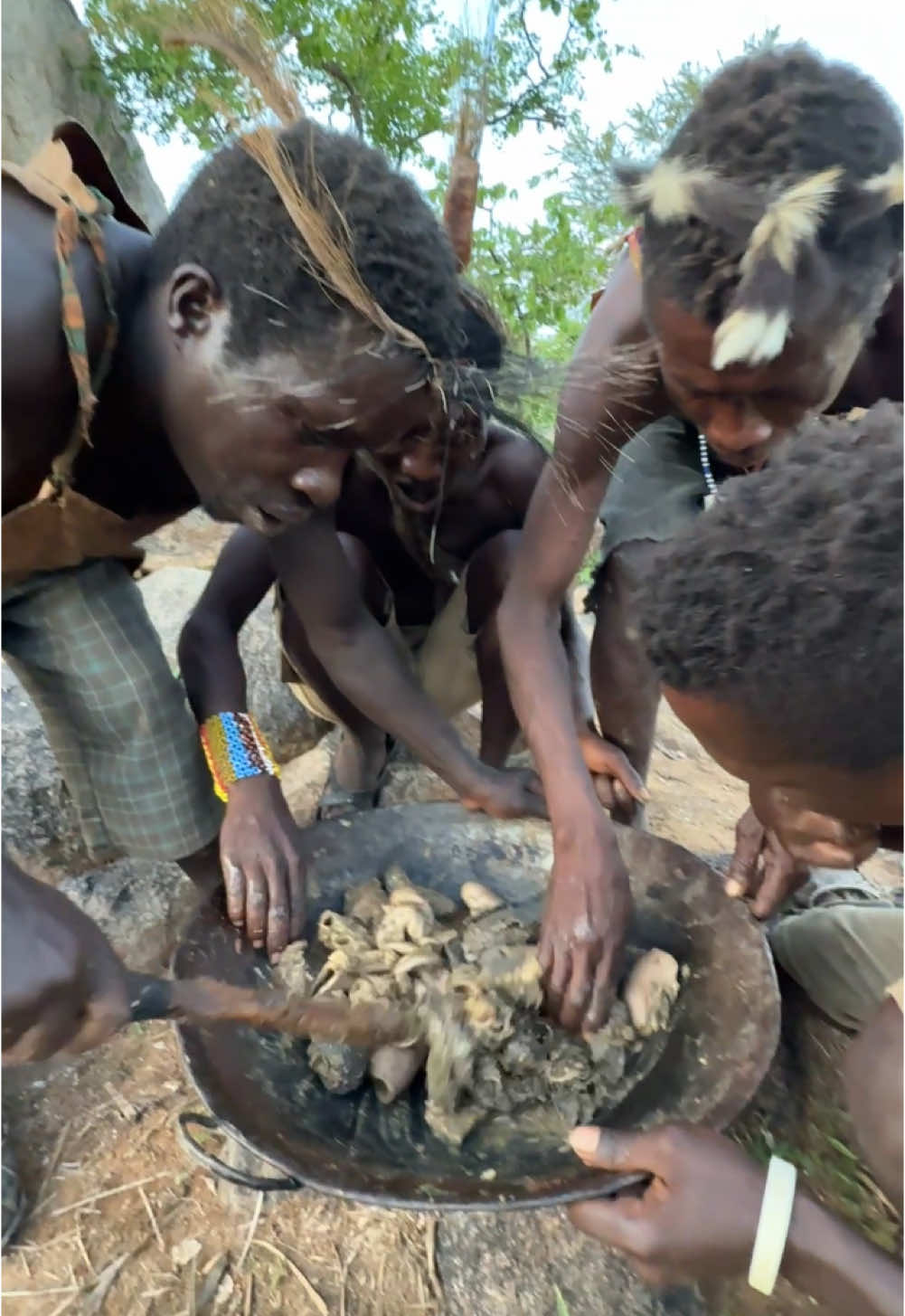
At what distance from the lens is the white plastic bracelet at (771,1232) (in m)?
1.10

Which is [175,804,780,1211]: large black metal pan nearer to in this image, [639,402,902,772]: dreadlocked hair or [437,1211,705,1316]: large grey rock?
[437,1211,705,1316]: large grey rock

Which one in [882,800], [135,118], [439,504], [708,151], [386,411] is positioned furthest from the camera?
[135,118]

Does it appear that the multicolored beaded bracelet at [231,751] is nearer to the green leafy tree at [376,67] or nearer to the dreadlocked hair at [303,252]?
the dreadlocked hair at [303,252]

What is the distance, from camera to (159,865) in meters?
2.26

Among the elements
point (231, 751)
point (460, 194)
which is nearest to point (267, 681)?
point (231, 751)

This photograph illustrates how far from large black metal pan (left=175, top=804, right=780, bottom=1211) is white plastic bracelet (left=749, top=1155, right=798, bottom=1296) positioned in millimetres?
119

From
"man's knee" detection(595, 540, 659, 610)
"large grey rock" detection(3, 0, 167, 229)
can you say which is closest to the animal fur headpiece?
"man's knee" detection(595, 540, 659, 610)

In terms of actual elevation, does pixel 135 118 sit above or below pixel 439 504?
above

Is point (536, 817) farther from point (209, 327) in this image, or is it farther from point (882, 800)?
point (209, 327)

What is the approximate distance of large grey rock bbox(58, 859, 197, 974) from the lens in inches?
80.8

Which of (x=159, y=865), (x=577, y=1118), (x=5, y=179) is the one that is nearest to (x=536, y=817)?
(x=577, y=1118)

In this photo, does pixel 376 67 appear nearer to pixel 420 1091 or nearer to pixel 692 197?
pixel 692 197

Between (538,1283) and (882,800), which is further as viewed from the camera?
(538,1283)

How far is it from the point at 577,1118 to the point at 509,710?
1.15 metres
